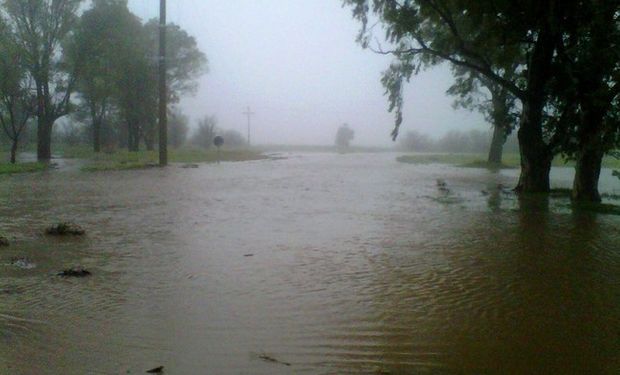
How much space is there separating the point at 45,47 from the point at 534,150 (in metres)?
29.3

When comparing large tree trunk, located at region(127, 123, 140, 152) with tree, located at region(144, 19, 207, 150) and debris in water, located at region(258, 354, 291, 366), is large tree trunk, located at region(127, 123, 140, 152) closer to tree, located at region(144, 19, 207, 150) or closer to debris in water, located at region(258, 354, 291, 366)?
tree, located at region(144, 19, 207, 150)

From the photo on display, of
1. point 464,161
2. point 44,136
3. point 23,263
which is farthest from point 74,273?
point 464,161

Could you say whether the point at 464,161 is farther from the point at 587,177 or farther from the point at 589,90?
the point at 589,90

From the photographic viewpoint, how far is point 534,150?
62.4ft

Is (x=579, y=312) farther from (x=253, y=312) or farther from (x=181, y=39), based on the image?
(x=181, y=39)

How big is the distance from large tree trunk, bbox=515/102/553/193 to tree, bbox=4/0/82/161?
2730cm

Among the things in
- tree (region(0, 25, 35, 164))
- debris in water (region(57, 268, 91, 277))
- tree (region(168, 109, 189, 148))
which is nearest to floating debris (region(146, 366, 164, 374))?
debris in water (region(57, 268, 91, 277))

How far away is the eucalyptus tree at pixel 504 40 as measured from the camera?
1702 centimetres

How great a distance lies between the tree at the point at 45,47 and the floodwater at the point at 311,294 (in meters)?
24.7

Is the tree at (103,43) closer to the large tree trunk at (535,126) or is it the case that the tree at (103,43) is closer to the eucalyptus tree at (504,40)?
the eucalyptus tree at (504,40)

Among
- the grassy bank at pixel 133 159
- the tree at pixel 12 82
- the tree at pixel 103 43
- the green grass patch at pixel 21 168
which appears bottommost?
the green grass patch at pixel 21 168

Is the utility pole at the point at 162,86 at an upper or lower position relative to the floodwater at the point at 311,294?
upper

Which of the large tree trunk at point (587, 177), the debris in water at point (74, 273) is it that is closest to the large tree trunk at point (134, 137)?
the large tree trunk at point (587, 177)

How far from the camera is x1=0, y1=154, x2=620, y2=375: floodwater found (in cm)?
450
